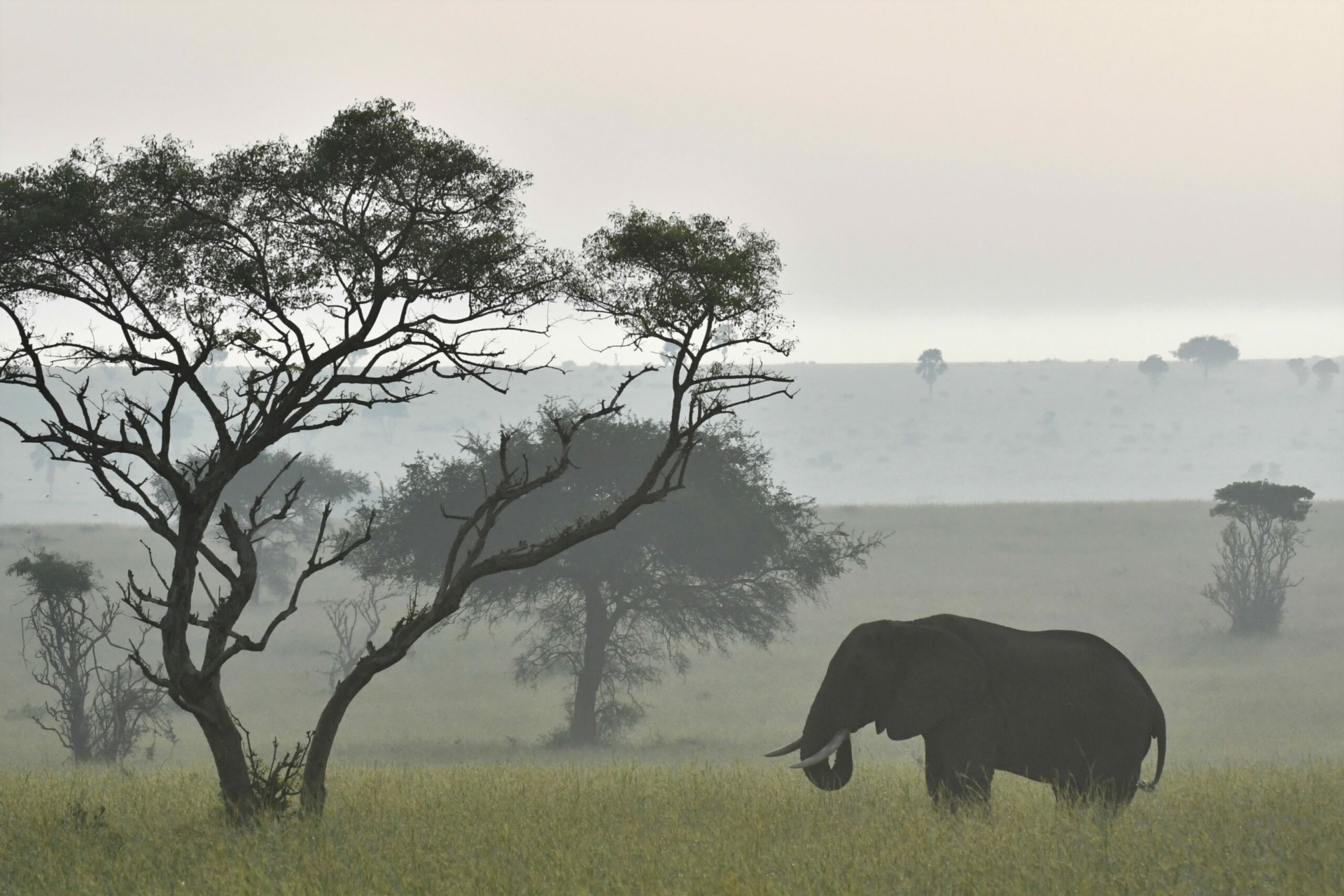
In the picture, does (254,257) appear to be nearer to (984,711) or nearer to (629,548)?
(984,711)

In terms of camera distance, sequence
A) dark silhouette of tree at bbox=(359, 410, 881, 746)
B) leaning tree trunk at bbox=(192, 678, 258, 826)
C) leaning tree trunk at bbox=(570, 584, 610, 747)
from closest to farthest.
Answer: leaning tree trunk at bbox=(192, 678, 258, 826), dark silhouette of tree at bbox=(359, 410, 881, 746), leaning tree trunk at bbox=(570, 584, 610, 747)

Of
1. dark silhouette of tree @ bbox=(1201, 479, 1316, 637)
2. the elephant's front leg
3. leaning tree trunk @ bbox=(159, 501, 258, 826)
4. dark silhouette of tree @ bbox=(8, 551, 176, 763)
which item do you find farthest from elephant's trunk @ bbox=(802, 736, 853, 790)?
dark silhouette of tree @ bbox=(1201, 479, 1316, 637)

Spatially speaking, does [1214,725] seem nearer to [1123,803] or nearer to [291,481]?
[1123,803]

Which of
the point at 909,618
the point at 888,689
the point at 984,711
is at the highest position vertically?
the point at 888,689

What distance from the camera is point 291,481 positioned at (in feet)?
169

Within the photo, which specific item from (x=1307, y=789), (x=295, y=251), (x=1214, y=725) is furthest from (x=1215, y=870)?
(x=1214, y=725)

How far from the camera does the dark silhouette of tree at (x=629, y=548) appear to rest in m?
31.6

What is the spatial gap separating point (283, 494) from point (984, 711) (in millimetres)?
43236

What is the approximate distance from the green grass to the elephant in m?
0.45

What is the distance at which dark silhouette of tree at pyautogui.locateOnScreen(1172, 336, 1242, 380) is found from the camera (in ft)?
563

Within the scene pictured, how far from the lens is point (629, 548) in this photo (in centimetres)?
→ 3195

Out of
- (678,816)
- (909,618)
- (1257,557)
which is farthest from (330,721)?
(909,618)

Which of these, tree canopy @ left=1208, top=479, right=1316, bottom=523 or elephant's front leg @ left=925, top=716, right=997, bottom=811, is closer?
elephant's front leg @ left=925, top=716, right=997, bottom=811

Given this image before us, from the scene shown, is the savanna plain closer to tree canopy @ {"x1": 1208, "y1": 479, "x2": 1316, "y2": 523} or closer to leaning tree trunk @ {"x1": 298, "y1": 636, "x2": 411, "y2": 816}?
leaning tree trunk @ {"x1": 298, "y1": 636, "x2": 411, "y2": 816}
